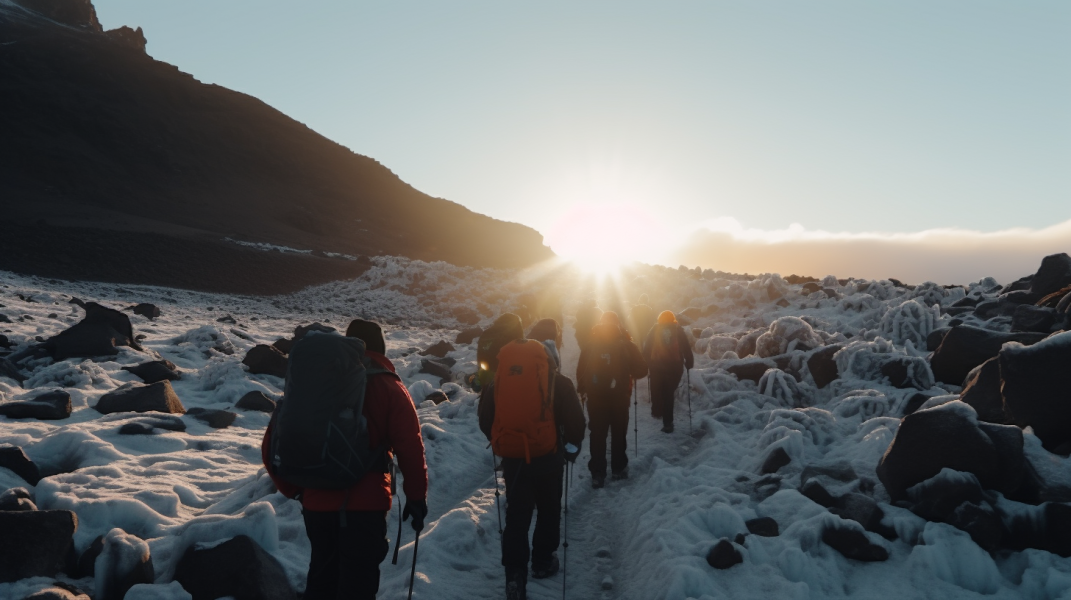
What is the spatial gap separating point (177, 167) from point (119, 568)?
81190 millimetres

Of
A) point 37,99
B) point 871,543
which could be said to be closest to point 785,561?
point 871,543

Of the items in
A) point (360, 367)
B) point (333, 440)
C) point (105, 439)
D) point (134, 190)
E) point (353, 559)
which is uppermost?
point (134, 190)

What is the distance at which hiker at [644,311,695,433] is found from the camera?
11391 mm

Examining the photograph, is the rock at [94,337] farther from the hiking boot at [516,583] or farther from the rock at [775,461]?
the rock at [775,461]

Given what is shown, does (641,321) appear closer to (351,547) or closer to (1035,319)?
(1035,319)

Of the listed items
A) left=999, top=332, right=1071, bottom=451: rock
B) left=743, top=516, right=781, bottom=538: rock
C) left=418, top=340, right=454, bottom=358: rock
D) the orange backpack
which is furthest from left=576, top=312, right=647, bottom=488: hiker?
left=418, top=340, right=454, bottom=358: rock

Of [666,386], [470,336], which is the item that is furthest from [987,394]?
[470,336]

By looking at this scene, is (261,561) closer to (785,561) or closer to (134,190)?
(785,561)

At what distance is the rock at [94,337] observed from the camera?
12789 millimetres

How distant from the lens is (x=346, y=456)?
369 centimetres

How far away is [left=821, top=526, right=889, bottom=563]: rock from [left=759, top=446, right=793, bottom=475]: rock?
2.23 m

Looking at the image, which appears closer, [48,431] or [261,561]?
[261,561]

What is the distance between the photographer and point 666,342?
11469 mm

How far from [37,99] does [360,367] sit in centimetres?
9379
